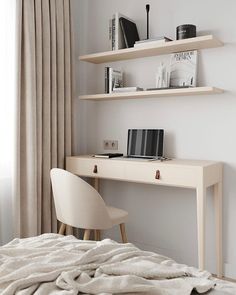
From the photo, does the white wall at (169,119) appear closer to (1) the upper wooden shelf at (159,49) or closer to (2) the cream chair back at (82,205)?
(1) the upper wooden shelf at (159,49)

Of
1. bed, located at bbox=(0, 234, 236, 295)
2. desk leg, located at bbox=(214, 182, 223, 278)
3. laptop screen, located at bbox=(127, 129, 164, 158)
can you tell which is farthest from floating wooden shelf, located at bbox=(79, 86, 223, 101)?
bed, located at bbox=(0, 234, 236, 295)

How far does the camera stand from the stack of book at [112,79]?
3.12m

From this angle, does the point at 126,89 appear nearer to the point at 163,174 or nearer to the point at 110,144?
the point at 110,144

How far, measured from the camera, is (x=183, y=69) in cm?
287

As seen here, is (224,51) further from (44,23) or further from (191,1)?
(44,23)

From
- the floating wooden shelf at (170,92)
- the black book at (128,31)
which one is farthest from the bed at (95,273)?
the black book at (128,31)

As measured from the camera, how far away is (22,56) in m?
2.87

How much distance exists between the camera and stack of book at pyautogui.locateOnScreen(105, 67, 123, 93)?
3.12 m

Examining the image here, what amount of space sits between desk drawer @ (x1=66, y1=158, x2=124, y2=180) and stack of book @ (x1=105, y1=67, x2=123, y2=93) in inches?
24.4

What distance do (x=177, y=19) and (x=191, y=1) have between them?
6.5 inches

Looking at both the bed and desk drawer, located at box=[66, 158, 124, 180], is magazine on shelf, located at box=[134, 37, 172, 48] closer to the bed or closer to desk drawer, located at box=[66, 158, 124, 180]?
desk drawer, located at box=[66, 158, 124, 180]

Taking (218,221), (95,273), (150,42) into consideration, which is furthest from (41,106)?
(95,273)

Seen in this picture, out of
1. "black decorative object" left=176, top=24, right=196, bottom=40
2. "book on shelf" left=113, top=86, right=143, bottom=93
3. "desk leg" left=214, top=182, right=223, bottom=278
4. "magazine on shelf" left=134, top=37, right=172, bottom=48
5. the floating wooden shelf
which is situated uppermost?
"black decorative object" left=176, top=24, right=196, bottom=40

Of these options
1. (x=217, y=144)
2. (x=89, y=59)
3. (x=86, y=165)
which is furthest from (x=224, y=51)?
(x=86, y=165)
